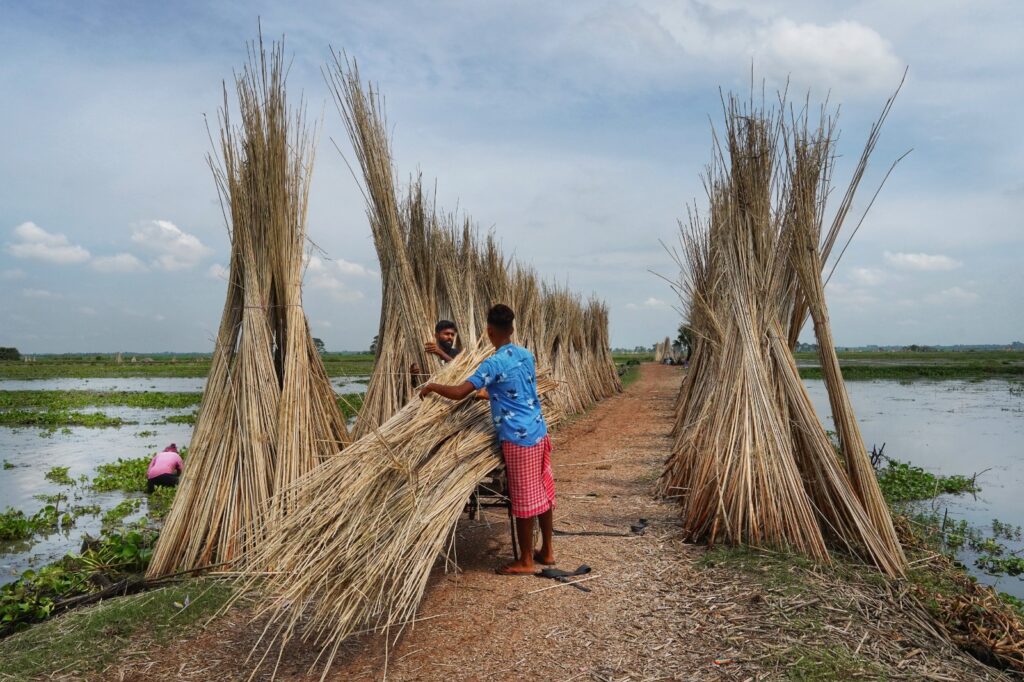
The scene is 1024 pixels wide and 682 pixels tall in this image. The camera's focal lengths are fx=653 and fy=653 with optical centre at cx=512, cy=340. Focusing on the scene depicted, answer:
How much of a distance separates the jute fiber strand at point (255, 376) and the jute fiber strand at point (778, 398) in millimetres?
2502

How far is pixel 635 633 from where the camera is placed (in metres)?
2.95

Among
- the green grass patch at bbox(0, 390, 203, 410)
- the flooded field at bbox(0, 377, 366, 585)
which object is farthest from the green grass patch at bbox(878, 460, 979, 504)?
the green grass patch at bbox(0, 390, 203, 410)

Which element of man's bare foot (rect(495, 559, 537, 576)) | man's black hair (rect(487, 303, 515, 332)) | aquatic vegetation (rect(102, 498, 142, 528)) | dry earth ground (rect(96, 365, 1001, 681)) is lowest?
aquatic vegetation (rect(102, 498, 142, 528))

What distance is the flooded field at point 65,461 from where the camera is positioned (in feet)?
18.6

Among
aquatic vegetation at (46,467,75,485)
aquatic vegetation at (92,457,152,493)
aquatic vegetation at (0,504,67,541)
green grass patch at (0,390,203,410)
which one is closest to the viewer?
aquatic vegetation at (0,504,67,541)

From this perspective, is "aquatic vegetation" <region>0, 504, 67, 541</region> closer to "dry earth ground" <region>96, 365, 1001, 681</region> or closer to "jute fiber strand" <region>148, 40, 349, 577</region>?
"jute fiber strand" <region>148, 40, 349, 577</region>

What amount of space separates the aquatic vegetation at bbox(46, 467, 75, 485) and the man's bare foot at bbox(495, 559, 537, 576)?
6925 mm

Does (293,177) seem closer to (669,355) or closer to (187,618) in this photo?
(187,618)

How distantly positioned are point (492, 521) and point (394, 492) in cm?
186

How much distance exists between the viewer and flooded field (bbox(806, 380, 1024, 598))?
6688 mm

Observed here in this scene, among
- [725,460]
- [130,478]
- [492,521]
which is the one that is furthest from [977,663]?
[130,478]

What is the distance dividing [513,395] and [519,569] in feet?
3.21

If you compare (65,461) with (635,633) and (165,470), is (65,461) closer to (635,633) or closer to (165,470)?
(165,470)

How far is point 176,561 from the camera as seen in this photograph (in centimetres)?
395
